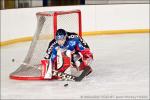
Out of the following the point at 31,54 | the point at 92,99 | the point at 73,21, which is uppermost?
the point at 73,21

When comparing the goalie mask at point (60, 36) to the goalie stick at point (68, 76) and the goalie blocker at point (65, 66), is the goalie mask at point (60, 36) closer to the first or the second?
the goalie blocker at point (65, 66)

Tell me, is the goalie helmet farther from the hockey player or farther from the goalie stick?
the goalie stick

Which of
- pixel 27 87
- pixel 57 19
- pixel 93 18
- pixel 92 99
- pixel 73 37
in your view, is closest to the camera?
pixel 92 99

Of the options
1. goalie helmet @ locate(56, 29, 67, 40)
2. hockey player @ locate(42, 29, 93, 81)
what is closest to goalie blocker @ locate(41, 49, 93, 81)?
hockey player @ locate(42, 29, 93, 81)

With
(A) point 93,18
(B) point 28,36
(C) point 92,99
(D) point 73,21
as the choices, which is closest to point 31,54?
(D) point 73,21

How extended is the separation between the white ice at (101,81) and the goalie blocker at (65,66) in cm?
6

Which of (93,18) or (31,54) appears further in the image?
(93,18)

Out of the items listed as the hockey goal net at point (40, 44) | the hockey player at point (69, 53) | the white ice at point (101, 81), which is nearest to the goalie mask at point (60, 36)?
the hockey player at point (69, 53)

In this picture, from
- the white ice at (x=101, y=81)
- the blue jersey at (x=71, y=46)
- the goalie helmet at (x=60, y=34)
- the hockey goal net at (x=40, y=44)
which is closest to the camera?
the white ice at (x=101, y=81)

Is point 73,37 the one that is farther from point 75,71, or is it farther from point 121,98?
point 121,98

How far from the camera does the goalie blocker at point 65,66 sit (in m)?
4.39

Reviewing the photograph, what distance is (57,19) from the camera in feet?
16.0

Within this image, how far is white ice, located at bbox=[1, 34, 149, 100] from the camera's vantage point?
3.90 meters

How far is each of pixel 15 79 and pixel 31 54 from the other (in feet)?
1.13
